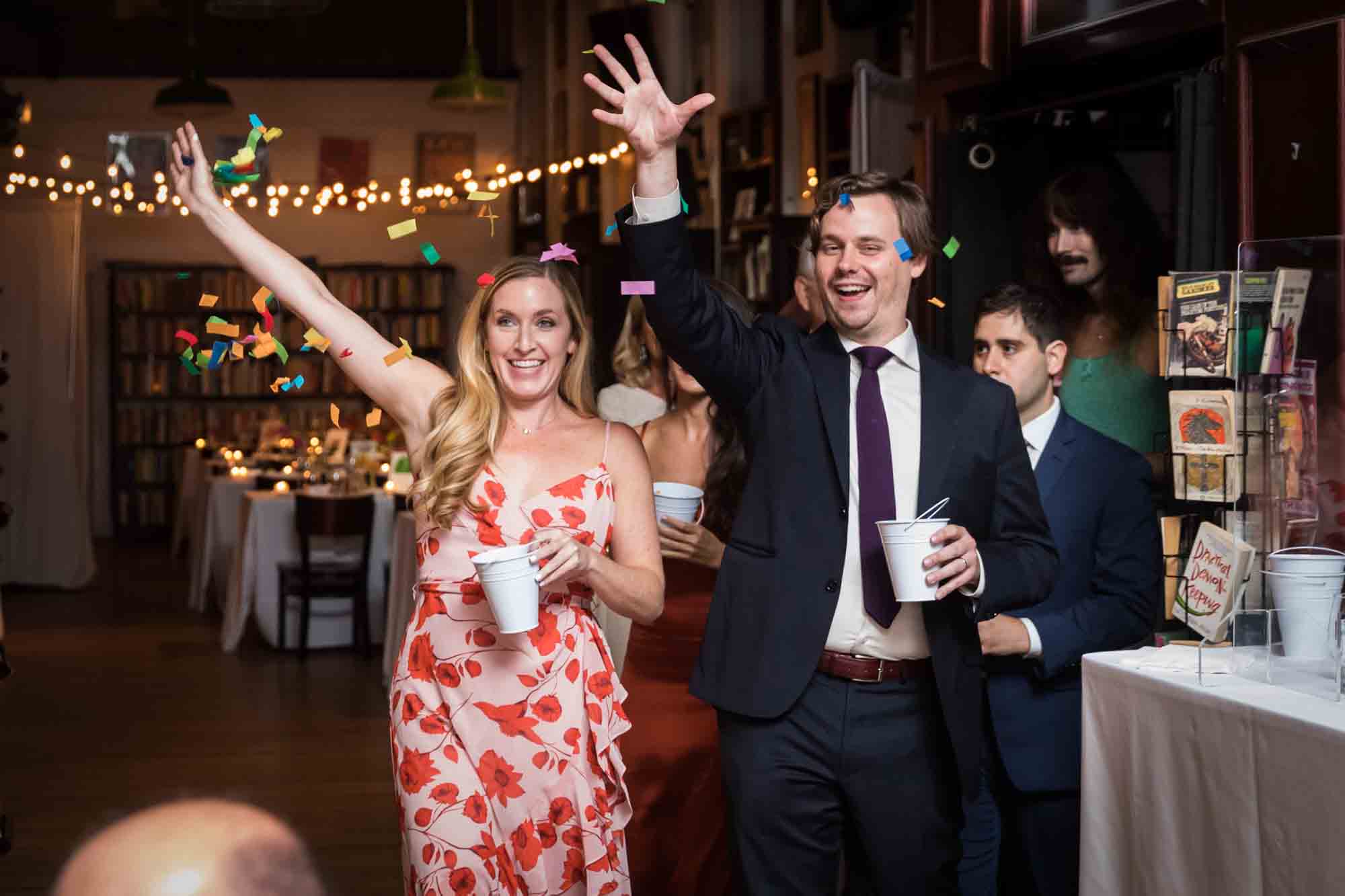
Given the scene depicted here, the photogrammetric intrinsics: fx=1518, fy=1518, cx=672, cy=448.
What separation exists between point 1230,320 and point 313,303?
1714 millimetres

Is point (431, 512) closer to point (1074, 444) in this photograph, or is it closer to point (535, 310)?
point (535, 310)

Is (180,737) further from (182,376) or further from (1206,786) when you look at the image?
(182,376)

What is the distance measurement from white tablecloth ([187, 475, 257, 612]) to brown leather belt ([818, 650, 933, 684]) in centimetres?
705

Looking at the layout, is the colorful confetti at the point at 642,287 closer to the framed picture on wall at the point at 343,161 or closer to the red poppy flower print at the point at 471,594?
the red poppy flower print at the point at 471,594

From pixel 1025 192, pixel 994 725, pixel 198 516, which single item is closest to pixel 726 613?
pixel 994 725

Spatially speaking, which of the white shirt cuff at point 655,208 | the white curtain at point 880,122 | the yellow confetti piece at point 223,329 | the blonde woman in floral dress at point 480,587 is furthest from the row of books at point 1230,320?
the white curtain at point 880,122

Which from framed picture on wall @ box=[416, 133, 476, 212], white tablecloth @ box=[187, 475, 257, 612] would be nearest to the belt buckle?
white tablecloth @ box=[187, 475, 257, 612]

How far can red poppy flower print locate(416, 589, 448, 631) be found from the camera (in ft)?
8.21

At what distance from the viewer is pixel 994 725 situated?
3035 millimetres

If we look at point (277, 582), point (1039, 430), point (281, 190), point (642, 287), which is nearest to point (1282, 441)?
point (1039, 430)

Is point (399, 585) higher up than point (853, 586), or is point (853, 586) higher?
point (853, 586)

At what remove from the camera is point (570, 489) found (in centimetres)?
256

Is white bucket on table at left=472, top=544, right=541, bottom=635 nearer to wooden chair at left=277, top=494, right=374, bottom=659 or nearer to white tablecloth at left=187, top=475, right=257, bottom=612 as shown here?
wooden chair at left=277, top=494, right=374, bottom=659

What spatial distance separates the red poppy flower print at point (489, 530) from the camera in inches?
98.4
